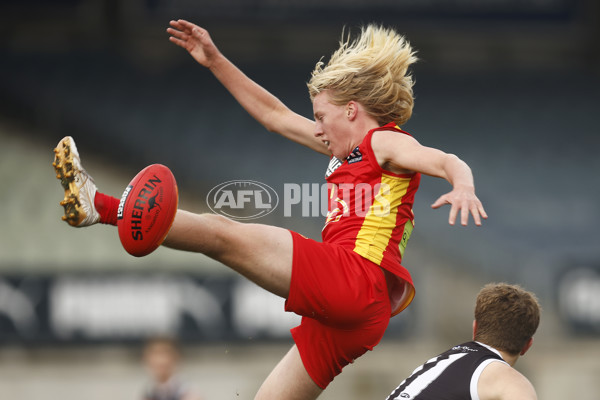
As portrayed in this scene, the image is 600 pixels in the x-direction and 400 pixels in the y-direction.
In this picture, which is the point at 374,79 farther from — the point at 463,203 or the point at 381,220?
the point at 463,203

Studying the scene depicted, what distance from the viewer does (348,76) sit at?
11.9ft

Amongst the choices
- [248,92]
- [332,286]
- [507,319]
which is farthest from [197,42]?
[507,319]

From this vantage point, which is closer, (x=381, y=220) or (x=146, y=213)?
(x=146, y=213)

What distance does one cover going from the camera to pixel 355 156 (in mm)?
3559

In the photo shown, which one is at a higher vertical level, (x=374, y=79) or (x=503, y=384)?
(x=374, y=79)

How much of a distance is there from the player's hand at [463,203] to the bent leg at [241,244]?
70 centimetres

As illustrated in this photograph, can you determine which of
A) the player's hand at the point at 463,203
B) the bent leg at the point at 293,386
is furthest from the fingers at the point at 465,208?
the bent leg at the point at 293,386

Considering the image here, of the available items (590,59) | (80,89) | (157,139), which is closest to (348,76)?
(157,139)

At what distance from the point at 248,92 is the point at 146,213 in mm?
1365

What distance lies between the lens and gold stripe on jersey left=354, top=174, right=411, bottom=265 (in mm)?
3473

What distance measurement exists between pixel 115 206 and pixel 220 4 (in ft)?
28.3

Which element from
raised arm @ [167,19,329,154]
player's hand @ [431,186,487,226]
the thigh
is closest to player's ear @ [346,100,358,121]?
raised arm @ [167,19,329,154]

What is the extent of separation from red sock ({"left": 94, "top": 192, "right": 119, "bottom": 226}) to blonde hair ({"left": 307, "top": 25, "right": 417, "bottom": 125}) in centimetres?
105

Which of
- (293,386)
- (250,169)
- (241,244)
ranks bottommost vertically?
(293,386)
